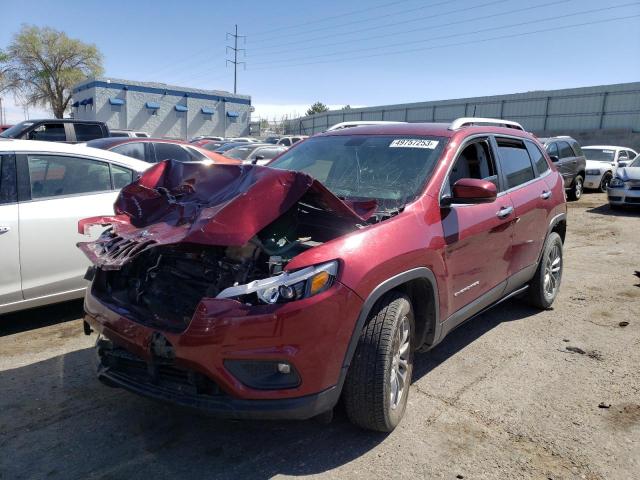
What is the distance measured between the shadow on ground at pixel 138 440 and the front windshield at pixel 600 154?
17.6m

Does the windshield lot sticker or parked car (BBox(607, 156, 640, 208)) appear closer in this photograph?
the windshield lot sticker

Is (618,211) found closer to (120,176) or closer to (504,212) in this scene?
(504,212)

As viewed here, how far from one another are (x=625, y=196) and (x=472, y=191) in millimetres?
11412

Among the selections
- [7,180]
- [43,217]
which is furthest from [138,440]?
[7,180]

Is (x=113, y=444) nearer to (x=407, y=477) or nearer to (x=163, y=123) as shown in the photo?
(x=407, y=477)

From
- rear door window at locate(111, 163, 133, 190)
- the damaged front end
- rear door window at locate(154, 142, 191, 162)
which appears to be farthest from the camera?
rear door window at locate(154, 142, 191, 162)

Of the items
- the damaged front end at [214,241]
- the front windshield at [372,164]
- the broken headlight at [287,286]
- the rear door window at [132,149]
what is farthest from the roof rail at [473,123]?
the rear door window at [132,149]

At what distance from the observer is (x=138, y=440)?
300cm

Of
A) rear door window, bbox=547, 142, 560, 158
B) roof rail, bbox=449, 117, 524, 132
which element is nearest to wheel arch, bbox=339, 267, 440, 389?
roof rail, bbox=449, 117, 524, 132

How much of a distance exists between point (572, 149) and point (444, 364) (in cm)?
1339

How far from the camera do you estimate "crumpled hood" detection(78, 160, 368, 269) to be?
2.68 meters

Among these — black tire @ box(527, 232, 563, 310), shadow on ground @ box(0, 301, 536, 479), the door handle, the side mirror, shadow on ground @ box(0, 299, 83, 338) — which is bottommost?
shadow on ground @ box(0, 299, 83, 338)

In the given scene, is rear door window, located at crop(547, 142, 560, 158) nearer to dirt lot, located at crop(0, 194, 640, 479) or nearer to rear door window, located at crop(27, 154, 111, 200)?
dirt lot, located at crop(0, 194, 640, 479)

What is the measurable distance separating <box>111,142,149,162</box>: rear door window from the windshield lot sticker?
6.08 meters
